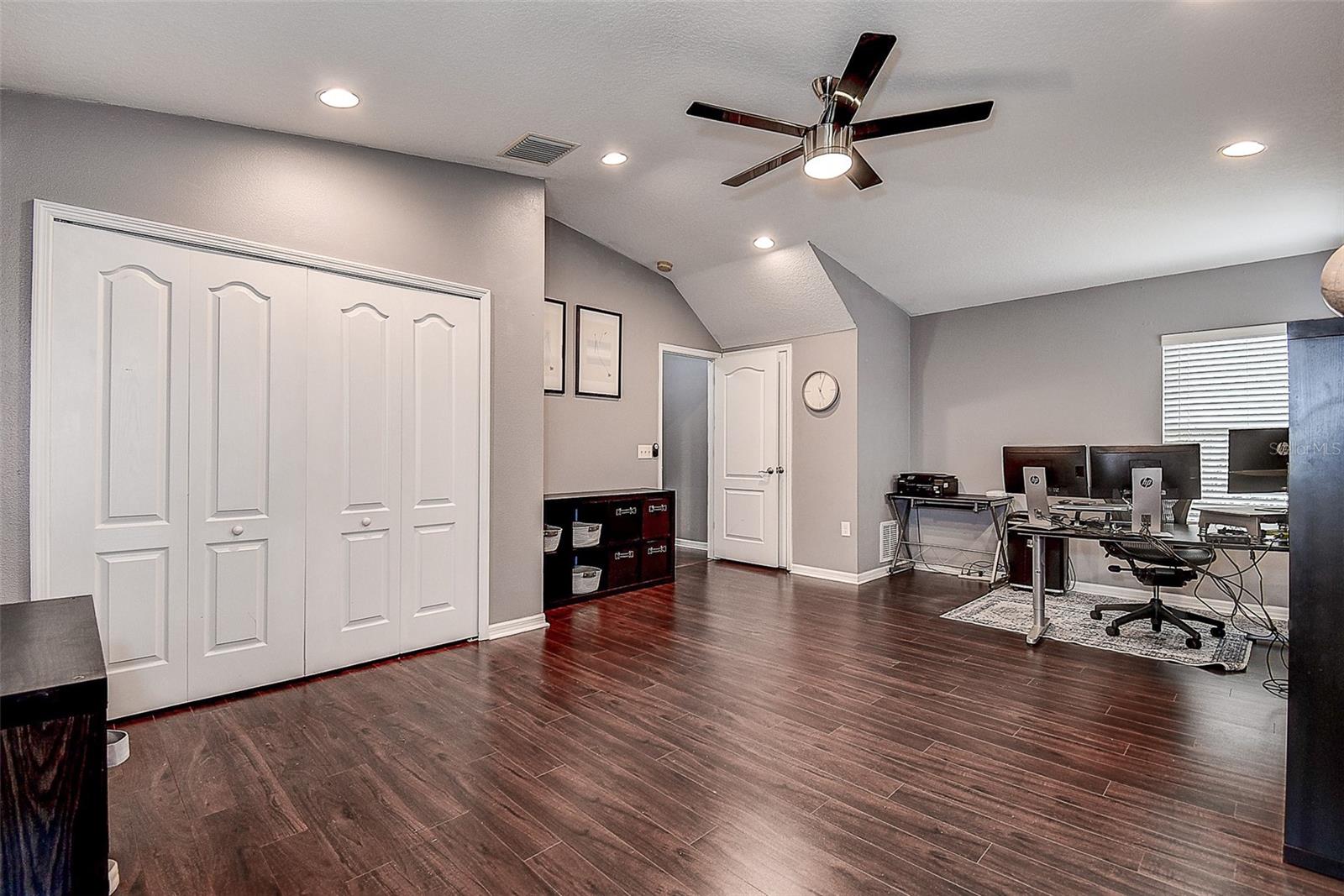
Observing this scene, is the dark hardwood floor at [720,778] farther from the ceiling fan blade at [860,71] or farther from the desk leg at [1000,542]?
the ceiling fan blade at [860,71]

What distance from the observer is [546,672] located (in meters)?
3.45

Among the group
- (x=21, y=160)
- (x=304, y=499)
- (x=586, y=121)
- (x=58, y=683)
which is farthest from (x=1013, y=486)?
(x=21, y=160)

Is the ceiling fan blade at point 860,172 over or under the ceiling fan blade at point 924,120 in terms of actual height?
under

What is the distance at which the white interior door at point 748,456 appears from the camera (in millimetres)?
6312

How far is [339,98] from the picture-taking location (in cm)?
295

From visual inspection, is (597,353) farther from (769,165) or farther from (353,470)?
(769,165)

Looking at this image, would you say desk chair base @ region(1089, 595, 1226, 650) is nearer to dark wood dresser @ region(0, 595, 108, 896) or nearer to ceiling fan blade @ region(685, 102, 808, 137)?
ceiling fan blade @ region(685, 102, 808, 137)

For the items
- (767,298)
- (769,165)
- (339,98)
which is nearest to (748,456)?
(767,298)

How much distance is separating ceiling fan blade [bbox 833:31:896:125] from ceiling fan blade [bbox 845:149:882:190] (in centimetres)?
17

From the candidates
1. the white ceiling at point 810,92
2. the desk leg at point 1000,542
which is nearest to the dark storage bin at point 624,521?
the white ceiling at point 810,92

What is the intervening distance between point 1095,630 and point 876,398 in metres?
2.52

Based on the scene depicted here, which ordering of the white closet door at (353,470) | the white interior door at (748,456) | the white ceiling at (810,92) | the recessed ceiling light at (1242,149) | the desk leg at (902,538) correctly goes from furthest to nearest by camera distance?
1. the white interior door at (748,456)
2. the desk leg at (902,538)
3. the white closet door at (353,470)
4. the recessed ceiling light at (1242,149)
5. the white ceiling at (810,92)

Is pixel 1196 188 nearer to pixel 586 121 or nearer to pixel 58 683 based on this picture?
pixel 586 121

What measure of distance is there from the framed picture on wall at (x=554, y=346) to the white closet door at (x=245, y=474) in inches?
83.3
